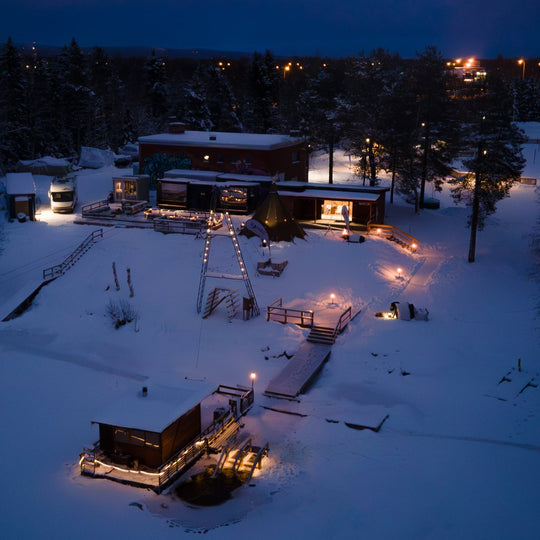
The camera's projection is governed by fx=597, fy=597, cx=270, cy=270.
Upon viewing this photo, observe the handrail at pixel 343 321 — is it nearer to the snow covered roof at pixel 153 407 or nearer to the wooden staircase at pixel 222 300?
the wooden staircase at pixel 222 300

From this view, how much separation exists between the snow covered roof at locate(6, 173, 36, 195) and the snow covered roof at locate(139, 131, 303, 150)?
9677 mm

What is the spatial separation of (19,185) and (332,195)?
20.8 metres

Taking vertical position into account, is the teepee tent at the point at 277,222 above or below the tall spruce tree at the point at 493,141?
below

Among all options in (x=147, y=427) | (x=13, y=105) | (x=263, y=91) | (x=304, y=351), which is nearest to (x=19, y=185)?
(x=13, y=105)

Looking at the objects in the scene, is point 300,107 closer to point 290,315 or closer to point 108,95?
point 290,315

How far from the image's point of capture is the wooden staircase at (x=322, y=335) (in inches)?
1003

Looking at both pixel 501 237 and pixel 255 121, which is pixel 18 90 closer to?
pixel 255 121

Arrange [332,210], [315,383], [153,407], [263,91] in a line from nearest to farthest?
[153,407] < [315,383] < [332,210] < [263,91]

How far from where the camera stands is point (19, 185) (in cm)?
3978

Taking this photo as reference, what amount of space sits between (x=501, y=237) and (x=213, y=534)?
33.3 meters

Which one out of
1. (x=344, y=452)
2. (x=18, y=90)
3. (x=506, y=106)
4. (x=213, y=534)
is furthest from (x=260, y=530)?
(x=18, y=90)

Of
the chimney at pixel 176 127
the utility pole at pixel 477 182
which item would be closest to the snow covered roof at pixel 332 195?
the utility pole at pixel 477 182

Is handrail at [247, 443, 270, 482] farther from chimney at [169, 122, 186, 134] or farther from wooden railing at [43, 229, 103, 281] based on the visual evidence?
chimney at [169, 122, 186, 134]

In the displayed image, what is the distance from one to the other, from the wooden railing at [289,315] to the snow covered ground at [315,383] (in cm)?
67
